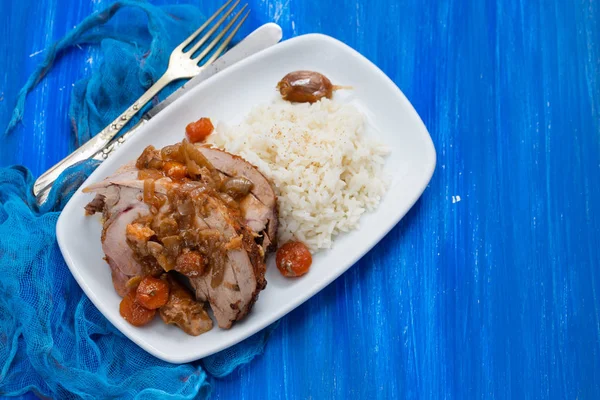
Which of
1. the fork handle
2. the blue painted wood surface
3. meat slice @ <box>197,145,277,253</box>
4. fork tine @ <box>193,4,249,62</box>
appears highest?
fork tine @ <box>193,4,249,62</box>

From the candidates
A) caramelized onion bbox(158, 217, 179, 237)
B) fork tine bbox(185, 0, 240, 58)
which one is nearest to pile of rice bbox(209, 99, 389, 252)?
fork tine bbox(185, 0, 240, 58)

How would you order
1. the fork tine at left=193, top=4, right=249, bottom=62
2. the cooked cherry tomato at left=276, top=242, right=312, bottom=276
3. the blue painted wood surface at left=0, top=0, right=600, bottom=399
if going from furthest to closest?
the fork tine at left=193, top=4, right=249, bottom=62 < the blue painted wood surface at left=0, top=0, right=600, bottom=399 < the cooked cherry tomato at left=276, top=242, right=312, bottom=276

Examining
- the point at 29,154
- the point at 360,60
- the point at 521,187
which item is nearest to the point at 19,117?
the point at 29,154

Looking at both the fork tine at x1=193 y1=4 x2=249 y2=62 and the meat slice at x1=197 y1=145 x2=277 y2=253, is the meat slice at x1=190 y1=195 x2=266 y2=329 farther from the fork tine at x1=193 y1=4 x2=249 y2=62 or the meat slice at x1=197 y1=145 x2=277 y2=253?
the fork tine at x1=193 y1=4 x2=249 y2=62

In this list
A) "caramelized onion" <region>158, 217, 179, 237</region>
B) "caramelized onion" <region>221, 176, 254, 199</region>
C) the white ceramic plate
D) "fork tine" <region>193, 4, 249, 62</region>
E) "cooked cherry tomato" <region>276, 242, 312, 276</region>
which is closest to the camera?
"caramelized onion" <region>158, 217, 179, 237</region>

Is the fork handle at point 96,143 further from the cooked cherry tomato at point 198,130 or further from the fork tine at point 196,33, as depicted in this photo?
the cooked cherry tomato at point 198,130

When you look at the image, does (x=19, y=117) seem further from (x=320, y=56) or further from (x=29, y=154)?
(x=320, y=56)

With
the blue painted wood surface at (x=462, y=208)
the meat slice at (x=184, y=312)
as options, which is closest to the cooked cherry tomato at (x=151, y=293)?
the meat slice at (x=184, y=312)

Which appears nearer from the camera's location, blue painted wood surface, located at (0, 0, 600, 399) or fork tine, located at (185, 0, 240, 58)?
blue painted wood surface, located at (0, 0, 600, 399)
